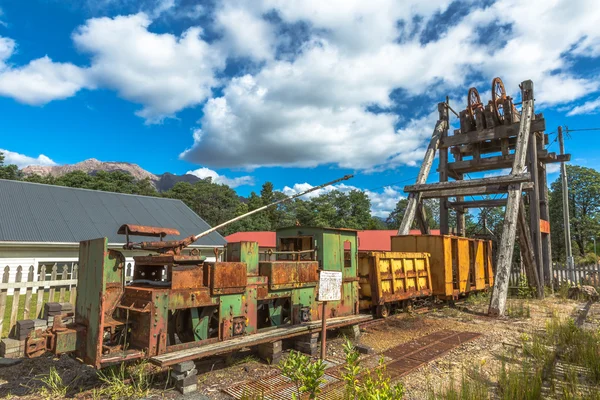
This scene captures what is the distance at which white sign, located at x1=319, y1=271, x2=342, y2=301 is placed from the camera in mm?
5961

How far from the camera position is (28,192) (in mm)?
19328

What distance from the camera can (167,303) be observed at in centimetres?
534

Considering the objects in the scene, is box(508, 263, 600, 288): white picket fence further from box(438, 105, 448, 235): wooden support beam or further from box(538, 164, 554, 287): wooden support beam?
box(438, 105, 448, 235): wooden support beam

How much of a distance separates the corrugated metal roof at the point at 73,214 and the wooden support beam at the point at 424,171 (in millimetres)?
13042

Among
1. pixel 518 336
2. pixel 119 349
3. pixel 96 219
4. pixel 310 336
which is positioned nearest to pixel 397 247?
pixel 518 336

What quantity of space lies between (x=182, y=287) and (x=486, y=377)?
187 inches

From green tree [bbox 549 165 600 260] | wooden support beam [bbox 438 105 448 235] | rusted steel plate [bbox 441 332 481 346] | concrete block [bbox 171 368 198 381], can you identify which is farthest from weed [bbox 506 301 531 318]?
green tree [bbox 549 165 600 260]

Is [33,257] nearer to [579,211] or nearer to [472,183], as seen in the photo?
[472,183]

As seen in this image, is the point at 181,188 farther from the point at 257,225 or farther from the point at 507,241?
the point at 507,241

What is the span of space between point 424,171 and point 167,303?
438 inches

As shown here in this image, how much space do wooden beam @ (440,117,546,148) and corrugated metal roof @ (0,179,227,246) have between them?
14579 millimetres

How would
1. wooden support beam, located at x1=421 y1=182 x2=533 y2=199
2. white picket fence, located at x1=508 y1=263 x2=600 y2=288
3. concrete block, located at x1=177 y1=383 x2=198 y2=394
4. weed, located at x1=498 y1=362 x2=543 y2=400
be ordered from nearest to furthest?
weed, located at x1=498 y1=362 x2=543 y2=400, concrete block, located at x1=177 y1=383 x2=198 y2=394, wooden support beam, located at x1=421 y1=182 x2=533 y2=199, white picket fence, located at x1=508 y1=263 x2=600 y2=288

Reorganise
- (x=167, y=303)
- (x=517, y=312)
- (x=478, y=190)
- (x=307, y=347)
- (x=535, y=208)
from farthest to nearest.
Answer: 1. (x=535, y=208)
2. (x=478, y=190)
3. (x=517, y=312)
4. (x=307, y=347)
5. (x=167, y=303)

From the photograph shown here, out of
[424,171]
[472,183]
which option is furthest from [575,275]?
[424,171]
